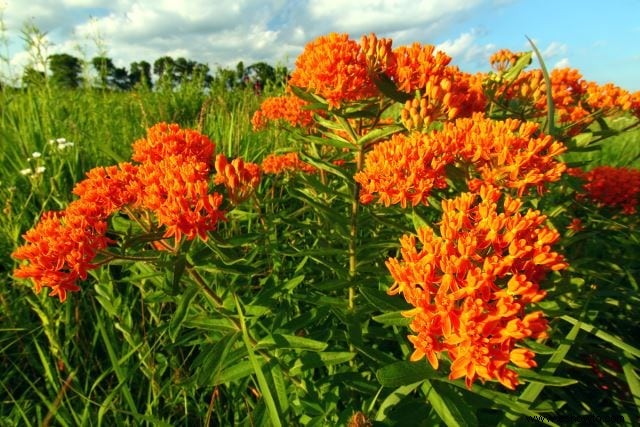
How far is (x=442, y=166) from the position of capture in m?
1.94

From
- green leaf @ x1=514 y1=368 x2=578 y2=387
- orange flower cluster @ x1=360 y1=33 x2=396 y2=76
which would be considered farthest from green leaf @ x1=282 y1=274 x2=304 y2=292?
orange flower cluster @ x1=360 y1=33 x2=396 y2=76

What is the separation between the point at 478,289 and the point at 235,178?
1.14 m

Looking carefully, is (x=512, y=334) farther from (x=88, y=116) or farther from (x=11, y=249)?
(x=88, y=116)

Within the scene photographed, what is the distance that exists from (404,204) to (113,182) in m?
1.34

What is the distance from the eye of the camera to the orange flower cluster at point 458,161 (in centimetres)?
190

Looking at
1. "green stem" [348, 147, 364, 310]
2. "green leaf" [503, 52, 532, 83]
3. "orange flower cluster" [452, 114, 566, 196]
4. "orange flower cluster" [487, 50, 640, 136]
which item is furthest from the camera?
"orange flower cluster" [487, 50, 640, 136]

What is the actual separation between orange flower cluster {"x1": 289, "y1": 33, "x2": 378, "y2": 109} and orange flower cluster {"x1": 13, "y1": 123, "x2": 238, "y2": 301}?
66 centimetres

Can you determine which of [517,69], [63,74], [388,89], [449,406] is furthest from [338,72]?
[63,74]

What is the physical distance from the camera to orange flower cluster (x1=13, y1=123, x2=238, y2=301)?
174cm

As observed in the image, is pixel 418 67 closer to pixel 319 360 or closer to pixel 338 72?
pixel 338 72

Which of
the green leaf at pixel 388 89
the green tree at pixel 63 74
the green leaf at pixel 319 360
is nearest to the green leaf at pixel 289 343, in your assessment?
the green leaf at pixel 319 360

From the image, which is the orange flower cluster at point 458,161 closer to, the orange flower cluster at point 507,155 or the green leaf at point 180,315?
the orange flower cluster at point 507,155

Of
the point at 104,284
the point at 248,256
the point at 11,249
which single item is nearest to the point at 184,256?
the point at 248,256

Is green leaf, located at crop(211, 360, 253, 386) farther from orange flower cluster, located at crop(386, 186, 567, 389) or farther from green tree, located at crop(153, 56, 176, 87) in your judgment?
green tree, located at crop(153, 56, 176, 87)
